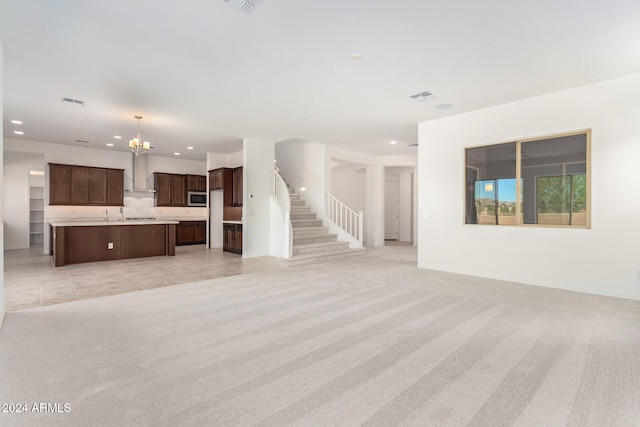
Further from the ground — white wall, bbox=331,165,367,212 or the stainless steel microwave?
white wall, bbox=331,165,367,212

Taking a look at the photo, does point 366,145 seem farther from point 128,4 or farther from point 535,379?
point 535,379

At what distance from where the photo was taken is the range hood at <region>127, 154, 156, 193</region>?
31.3 feet

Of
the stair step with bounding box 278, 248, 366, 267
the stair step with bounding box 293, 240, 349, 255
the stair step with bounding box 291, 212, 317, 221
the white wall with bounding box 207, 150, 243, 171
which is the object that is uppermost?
the white wall with bounding box 207, 150, 243, 171

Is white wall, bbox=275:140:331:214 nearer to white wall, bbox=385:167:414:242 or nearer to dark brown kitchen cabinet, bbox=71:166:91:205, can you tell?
white wall, bbox=385:167:414:242

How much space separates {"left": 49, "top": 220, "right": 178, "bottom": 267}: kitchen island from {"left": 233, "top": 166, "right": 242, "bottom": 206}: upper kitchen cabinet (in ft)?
5.72

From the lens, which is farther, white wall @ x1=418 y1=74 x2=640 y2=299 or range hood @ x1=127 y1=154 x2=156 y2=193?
range hood @ x1=127 y1=154 x2=156 y2=193

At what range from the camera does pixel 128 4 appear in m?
2.66

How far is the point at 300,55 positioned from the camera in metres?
3.56

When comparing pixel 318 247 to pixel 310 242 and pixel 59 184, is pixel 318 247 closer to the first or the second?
pixel 310 242

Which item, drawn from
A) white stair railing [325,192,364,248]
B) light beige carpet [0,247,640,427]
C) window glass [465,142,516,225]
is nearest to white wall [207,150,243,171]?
white stair railing [325,192,364,248]

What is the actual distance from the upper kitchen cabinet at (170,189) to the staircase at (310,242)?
412 cm

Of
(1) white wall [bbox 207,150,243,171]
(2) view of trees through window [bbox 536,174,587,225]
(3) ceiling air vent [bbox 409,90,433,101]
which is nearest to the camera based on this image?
(2) view of trees through window [bbox 536,174,587,225]

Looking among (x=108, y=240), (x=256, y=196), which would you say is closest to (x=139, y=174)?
(x=108, y=240)

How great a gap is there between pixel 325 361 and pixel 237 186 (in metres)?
6.74
